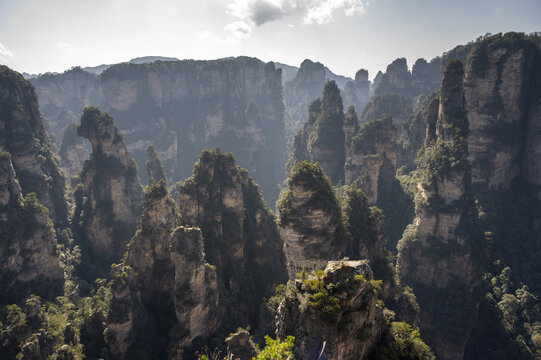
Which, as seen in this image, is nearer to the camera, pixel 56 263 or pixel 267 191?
pixel 56 263

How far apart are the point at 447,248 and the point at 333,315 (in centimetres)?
3858

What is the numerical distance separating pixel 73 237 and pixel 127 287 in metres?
36.6

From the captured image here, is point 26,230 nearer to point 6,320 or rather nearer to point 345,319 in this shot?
point 6,320

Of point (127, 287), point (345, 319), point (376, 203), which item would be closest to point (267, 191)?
point (376, 203)

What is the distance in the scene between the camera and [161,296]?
36500 millimetres

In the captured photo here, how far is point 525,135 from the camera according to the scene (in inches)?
2212

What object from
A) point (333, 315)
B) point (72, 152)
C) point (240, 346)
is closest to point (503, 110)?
point (333, 315)

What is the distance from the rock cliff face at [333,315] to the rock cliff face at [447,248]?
3271 cm

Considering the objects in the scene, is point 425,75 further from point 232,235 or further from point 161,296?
point 161,296

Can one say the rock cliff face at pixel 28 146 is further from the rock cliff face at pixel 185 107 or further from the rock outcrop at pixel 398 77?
the rock outcrop at pixel 398 77

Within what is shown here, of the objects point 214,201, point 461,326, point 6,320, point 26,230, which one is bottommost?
point 461,326

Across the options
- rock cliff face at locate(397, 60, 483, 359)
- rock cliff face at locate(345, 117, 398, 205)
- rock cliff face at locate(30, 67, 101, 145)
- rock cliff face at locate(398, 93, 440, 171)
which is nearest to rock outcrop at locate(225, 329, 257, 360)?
rock cliff face at locate(397, 60, 483, 359)

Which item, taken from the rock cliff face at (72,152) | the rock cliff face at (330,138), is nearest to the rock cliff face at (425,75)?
the rock cliff face at (330,138)

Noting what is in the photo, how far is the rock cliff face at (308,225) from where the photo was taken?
103 feet
